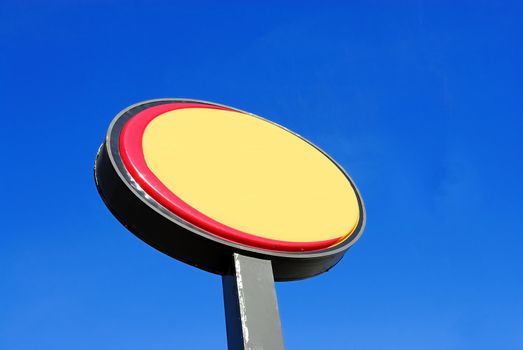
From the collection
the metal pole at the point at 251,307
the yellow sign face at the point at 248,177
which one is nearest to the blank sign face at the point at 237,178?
the yellow sign face at the point at 248,177

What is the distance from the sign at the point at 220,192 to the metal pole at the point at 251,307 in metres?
0.10

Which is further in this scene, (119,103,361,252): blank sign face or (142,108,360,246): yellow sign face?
(142,108,360,246): yellow sign face

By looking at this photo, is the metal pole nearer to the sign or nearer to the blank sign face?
the sign

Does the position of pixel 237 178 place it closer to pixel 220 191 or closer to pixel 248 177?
pixel 248 177

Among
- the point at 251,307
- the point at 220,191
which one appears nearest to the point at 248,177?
the point at 220,191

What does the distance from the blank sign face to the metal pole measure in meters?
0.20

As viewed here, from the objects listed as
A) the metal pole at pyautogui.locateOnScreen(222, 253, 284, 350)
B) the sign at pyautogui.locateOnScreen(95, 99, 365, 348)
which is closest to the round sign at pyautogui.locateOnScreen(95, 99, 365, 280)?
the sign at pyautogui.locateOnScreen(95, 99, 365, 348)

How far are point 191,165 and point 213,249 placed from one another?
0.86m

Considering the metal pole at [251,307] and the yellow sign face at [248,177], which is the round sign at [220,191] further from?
the metal pole at [251,307]

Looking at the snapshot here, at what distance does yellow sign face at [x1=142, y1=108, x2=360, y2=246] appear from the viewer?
390cm

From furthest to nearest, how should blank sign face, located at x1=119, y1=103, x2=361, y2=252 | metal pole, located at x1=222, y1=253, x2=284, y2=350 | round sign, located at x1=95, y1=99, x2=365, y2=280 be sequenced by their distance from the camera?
blank sign face, located at x1=119, y1=103, x2=361, y2=252 → round sign, located at x1=95, y1=99, x2=365, y2=280 → metal pole, located at x1=222, y1=253, x2=284, y2=350

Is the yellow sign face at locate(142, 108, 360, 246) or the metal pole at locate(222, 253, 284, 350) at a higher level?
the yellow sign face at locate(142, 108, 360, 246)

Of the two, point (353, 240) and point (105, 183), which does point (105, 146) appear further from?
point (353, 240)

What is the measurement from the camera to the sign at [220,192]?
3619 millimetres
